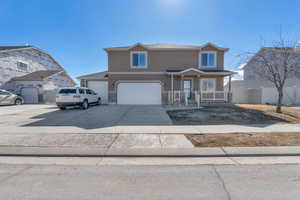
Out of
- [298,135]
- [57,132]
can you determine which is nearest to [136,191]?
[57,132]

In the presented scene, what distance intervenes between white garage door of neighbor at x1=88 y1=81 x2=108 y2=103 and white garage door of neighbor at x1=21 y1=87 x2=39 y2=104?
807cm

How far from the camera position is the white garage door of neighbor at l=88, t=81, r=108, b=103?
15586mm

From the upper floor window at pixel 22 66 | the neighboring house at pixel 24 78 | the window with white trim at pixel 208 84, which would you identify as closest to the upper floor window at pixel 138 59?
the window with white trim at pixel 208 84

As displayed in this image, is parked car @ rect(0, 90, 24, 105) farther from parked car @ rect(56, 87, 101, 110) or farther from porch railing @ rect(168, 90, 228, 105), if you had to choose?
porch railing @ rect(168, 90, 228, 105)

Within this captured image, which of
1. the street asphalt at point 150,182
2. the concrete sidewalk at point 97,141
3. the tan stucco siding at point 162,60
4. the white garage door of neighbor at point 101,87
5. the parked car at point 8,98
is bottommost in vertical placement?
the street asphalt at point 150,182

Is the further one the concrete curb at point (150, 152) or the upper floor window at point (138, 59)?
the upper floor window at point (138, 59)

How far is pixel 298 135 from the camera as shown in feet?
16.9

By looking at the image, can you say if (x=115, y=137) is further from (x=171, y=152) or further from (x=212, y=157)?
(x=212, y=157)

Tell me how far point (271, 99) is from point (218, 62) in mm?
7552

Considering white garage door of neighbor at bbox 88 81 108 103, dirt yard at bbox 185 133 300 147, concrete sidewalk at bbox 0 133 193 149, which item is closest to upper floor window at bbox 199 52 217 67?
dirt yard at bbox 185 133 300 147

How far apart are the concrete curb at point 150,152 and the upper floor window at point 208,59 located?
38.9 ft

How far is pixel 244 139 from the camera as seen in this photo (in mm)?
4805

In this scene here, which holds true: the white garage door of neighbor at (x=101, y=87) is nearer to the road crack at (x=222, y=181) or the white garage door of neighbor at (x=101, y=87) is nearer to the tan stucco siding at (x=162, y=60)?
the tan stucco siding at (x=162, y=60)

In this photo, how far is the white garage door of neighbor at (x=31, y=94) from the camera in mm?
17547
